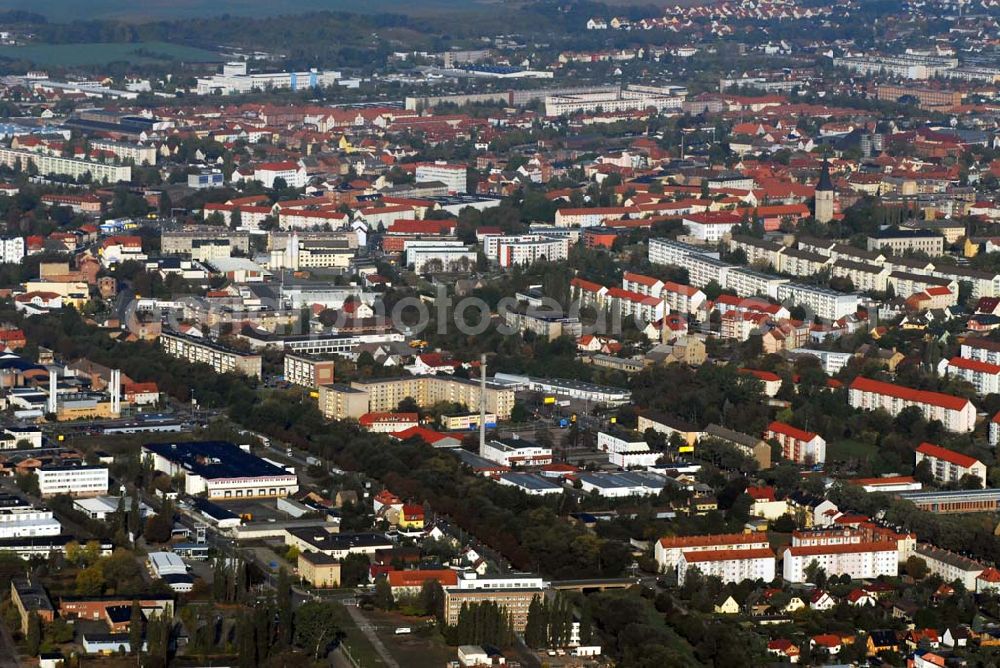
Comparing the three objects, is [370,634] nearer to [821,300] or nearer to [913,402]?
[913,402]

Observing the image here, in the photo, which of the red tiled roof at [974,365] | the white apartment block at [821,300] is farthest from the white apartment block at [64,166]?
the red tiled roof at [974,365]

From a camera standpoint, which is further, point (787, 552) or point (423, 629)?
point (787, 552)

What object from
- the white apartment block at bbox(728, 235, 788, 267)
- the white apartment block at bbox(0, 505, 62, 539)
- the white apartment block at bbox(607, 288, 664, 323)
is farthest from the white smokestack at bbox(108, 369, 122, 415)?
the white apartment block at bbox(728, 235, 788, 267)

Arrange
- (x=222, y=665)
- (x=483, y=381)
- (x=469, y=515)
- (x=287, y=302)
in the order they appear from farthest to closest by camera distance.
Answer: (x=287, y=302), (x=483, y=381), (x=469, y=515), (x=222, y=665)

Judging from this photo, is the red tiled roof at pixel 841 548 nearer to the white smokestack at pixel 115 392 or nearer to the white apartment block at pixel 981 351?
the white apartment block at pixel 981 351

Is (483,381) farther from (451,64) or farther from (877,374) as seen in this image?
(451,64)

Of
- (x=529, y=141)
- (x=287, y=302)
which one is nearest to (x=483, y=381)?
(x=287, y=302)

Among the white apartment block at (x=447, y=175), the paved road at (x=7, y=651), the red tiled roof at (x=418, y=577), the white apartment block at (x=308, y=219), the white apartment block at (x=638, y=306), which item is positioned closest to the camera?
the paved road at (x=7, y=651)

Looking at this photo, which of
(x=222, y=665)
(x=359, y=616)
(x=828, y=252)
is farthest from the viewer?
(x=828, y=252)
